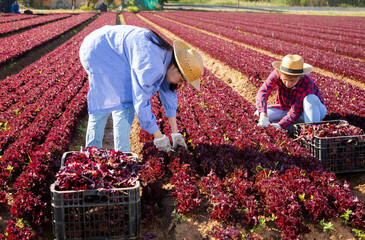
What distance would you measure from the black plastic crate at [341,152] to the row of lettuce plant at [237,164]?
0.22 m

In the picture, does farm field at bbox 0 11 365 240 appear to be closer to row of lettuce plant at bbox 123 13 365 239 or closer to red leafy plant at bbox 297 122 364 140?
row of lettuce plant at bbox 123 13 365 239

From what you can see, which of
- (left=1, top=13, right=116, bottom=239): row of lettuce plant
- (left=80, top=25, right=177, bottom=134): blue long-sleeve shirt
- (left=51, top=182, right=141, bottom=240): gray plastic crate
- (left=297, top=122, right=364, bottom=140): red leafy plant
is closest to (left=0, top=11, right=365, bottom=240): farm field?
(left=1, top=13, right=116, bottom=239): row of lettuce plant

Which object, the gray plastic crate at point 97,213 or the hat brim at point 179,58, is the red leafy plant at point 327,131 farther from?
the gray plastic crate at point 97,213

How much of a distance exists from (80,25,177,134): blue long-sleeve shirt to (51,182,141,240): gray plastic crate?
902 millimetres

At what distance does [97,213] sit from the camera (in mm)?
2920

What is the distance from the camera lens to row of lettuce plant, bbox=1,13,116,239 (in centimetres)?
348

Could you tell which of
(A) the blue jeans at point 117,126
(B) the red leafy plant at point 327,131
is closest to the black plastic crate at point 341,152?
(B) the red leafy plant at point 327,131

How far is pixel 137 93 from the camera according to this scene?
3.41m

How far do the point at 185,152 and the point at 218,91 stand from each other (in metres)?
3.71

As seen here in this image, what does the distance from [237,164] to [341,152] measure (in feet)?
4.57

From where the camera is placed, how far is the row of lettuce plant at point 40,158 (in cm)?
348

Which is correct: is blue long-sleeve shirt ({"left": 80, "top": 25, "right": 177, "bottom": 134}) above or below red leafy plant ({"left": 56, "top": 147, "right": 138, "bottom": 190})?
above

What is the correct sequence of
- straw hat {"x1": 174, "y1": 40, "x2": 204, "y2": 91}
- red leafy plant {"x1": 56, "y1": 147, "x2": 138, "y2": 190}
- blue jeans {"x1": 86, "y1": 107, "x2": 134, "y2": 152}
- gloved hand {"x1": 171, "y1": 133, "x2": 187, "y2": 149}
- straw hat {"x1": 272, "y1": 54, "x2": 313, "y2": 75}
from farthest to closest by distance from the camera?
straw hat {"x1": 272, "y1": 54, "x2": 313, "y2": 75} → gloved hand {"x1": 171, "y1": 133, "x2": 187, "y2": 149} → blue jeans {"x1": 86, "y1": 107, "x2": 134, "y2": 152} → straw hat {"x1": 174, "y1": 40, "x2": 204, "y2": 91} → red leafy plant {"x1": 56, "y1": 147, "x2": 138, "y2": 190}

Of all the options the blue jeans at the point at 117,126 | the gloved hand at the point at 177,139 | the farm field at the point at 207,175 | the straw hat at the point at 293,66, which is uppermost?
the straw hat at the point at 293,66
